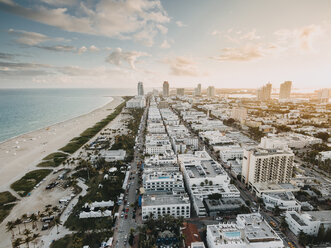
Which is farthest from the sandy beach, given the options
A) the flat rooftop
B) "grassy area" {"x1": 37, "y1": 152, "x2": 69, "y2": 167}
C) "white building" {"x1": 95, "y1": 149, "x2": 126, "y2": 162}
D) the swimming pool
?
the swimming pool

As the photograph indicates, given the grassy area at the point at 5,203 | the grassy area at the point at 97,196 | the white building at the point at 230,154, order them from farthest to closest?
the white building at the point at 230,154 → the grassy area at the point at 5,203 → the grassy area at the point at 97,196

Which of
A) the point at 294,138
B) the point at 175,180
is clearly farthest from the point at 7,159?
the point at 294,138

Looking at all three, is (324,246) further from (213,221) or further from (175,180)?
(175,180)

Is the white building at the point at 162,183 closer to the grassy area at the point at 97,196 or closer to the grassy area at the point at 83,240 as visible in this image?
the grassy area at the point at 97,196

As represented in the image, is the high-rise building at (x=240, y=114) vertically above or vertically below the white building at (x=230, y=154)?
above

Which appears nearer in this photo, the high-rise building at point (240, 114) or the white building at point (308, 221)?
the white building at point (308, 221)

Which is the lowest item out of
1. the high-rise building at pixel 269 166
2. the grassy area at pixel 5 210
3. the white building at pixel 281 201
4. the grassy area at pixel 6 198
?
the grassy area at pixel 5 210

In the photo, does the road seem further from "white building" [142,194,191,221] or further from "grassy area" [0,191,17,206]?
"grassy area" [0,191,17,206]

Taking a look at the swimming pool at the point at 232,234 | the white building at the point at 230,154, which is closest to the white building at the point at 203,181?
the swimming pool at the point at 232,234
